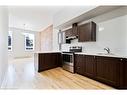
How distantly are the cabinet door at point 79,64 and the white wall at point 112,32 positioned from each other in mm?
559

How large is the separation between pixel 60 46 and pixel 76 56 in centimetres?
267

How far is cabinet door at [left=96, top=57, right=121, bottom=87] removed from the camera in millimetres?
3209

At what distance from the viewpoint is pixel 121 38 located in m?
3.69

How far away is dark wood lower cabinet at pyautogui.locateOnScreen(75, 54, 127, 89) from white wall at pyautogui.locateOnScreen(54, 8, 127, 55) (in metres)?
0.53

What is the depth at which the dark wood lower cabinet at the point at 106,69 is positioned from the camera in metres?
3.07

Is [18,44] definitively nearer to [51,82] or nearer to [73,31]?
[73,31]

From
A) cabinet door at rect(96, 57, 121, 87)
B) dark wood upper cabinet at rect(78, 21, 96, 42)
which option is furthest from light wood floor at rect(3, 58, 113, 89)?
dark wood upper cabinet at rect(78, 21, 96, 42)

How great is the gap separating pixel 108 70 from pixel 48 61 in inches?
125

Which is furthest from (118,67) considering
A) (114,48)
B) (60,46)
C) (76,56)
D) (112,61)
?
(60,46)

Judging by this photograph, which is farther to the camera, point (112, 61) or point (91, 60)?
point (91, 60)

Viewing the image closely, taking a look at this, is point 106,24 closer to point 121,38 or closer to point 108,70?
point 121,38

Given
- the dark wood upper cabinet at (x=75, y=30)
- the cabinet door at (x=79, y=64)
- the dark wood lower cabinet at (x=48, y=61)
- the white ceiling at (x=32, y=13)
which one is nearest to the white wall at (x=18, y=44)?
the white ceiling at (x=32, y=13)

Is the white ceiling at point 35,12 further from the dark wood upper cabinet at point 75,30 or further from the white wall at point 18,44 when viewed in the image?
the white wall at point 18,44

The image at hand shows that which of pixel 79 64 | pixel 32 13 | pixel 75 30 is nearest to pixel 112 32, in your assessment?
pixel 79 64
